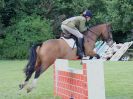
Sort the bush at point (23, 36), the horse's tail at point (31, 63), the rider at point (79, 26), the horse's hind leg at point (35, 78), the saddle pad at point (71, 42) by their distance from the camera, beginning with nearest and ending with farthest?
the horse's hind leg at point (35, 78)
the horse's tail at point (31, 63)
the saddle pad at point (71, 42)
the rider at point (79, 26)
the bush at point (23, 36)

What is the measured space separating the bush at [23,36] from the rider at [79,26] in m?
22.6

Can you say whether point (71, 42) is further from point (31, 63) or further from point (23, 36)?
point (23, 36)

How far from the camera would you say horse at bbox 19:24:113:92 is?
12509 millimetres

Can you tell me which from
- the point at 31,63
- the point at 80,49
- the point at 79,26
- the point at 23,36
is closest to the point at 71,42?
the point at 80,49

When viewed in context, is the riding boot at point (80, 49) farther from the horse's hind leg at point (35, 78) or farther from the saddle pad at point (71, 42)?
the horse's hind leg at point (35, 78)

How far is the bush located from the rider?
22582 mm

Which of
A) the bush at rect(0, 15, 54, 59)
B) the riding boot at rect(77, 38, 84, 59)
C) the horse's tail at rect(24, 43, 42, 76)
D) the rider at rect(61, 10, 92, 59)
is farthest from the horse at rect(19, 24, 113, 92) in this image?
the bush at rect(0, 15, 54, 59)

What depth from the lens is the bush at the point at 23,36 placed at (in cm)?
3647

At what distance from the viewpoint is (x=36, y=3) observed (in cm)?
4097

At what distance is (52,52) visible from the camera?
13.0m

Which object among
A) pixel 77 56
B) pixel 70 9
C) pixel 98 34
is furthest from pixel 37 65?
pixel 70 9

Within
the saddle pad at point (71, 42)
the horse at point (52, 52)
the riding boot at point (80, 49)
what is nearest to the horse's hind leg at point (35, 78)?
the horse at point (52, 52)

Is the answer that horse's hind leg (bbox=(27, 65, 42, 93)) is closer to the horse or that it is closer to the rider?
the horse

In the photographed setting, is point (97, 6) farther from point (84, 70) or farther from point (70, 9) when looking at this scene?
point (84, 70)
